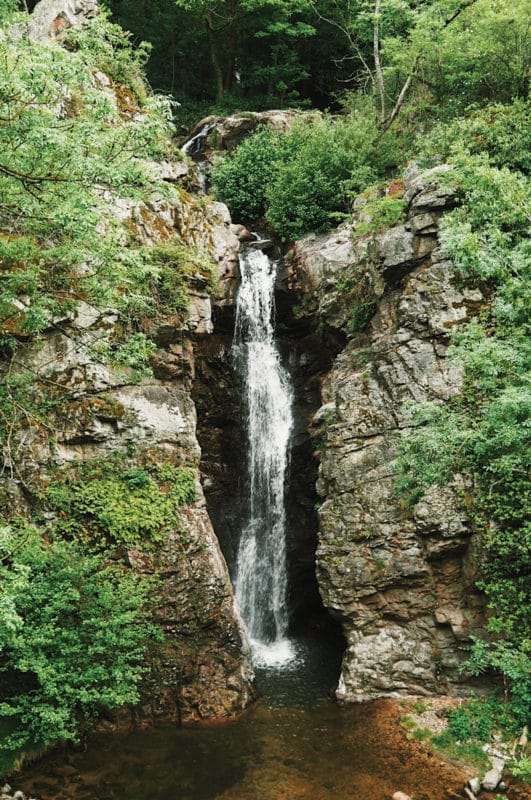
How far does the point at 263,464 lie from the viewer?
46.6 feet

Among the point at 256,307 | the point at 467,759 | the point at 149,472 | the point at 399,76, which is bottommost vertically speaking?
the point at 467,759

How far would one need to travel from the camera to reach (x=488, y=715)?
856 centimetres

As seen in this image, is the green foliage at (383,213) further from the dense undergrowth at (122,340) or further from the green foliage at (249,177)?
the green foliage at (249,177)

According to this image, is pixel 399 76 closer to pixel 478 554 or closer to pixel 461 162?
pixel 461 162

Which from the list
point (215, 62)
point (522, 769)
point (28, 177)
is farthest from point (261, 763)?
point (215, 62)

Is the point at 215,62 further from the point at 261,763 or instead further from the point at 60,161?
the point at 261,763

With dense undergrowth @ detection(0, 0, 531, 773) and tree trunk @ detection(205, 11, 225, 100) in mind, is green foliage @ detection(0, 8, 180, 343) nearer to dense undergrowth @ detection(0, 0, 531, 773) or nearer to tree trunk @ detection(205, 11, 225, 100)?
dense undergrowth @ detection(0, 0, 531, 773)

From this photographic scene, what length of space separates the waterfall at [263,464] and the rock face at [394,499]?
1760 millimetres

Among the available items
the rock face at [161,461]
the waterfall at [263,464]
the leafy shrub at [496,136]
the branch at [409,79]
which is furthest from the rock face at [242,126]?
the rock face at [161,461]

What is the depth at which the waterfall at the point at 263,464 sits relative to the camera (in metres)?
13.2

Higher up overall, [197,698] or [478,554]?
[478,554]

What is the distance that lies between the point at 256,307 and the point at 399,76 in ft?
31.2

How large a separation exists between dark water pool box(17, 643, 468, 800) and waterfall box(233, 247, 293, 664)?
2992 millimetres

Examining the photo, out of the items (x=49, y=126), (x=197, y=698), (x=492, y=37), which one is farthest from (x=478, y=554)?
(x=492, y=37)
